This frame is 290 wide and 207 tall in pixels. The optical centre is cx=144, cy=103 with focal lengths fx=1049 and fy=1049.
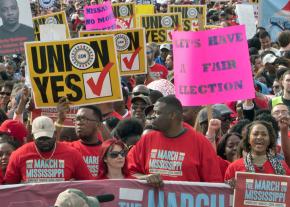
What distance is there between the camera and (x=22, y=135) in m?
9.77

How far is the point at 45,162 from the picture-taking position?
7.66m

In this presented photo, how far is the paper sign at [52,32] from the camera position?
13.6 meters

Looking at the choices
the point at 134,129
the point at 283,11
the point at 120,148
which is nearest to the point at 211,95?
the point at 134,129

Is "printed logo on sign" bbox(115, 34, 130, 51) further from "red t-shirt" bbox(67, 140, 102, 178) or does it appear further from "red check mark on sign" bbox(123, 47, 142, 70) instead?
"red t-shirt" bbox(67, 140, 102, 178)

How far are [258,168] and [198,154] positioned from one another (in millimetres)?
443

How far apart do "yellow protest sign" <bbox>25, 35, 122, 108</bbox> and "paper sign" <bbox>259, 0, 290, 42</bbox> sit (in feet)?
20.5

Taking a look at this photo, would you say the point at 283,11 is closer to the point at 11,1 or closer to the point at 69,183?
the point at 11,1

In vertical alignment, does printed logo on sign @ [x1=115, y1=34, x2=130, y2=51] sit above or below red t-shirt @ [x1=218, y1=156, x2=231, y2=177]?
above

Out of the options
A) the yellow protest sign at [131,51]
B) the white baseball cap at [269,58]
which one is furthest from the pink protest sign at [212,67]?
the yellow protest sign at [131,51]

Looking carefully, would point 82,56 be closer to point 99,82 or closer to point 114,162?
point 99,82

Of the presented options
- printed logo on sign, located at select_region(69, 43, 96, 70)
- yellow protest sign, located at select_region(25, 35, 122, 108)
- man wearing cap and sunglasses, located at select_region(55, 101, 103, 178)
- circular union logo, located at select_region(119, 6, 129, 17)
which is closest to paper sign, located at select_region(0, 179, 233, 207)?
man wearing cap and sunglasses, located at select_region(55, 101, 103, 178)

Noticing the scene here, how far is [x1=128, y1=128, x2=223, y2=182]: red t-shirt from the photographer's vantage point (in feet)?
24.2

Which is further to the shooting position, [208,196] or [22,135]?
[22,135]

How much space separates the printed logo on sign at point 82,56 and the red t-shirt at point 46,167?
2.78 meters
